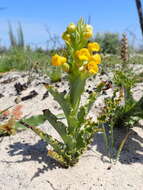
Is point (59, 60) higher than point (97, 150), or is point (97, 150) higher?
point (59, 60)

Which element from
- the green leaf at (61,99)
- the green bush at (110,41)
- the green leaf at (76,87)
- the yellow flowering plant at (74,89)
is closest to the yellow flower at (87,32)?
the yellow flowering plant at (74,89)

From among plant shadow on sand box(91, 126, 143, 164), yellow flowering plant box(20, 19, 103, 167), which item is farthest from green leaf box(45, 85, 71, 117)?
plant shadow on sand box(91, 126, 143, 164)

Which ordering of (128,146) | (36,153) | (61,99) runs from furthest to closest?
(128,146) → (36,153) → (61,99)

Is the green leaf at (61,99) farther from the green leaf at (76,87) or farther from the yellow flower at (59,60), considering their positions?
the yellow flower at (59,60)

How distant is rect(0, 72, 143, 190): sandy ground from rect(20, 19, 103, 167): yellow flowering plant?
0.12 metres

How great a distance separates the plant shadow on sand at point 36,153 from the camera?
6.53 ft

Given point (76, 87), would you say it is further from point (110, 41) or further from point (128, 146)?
point (110, 41)

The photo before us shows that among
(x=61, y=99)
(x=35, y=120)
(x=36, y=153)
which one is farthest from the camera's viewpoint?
(x=35, y=120)

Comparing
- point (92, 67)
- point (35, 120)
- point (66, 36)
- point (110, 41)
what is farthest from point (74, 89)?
point (110, 41)

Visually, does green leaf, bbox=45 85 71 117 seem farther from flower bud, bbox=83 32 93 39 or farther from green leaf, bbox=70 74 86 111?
flower bud, bbox=83 32 93 39

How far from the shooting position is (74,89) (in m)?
1.93

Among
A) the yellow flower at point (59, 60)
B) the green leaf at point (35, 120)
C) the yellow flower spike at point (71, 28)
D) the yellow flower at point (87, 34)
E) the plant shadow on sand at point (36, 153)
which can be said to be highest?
A: the yellow flower spike at point (71, 28)

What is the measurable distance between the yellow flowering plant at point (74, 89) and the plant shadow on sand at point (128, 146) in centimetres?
28

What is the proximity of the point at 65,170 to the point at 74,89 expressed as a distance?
515 millimetres
